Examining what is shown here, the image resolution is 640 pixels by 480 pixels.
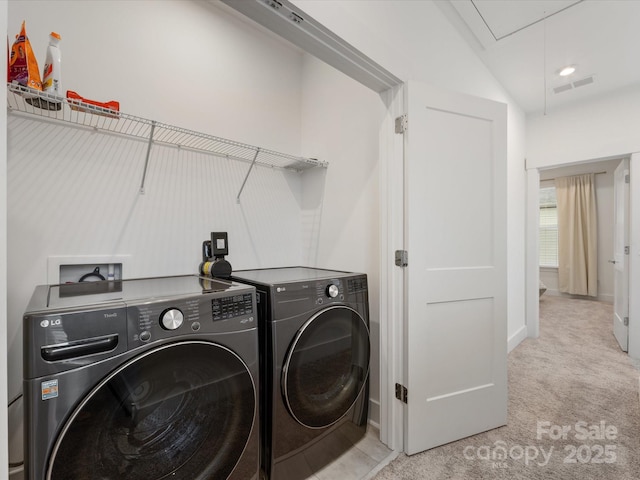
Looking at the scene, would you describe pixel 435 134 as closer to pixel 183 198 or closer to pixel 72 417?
pixel 183 198

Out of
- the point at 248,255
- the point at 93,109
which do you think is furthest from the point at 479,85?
the point at 93,109

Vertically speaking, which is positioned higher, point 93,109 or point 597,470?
point 93,109

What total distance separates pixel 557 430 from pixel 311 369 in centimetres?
161

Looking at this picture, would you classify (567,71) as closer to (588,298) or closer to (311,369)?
(311,369)

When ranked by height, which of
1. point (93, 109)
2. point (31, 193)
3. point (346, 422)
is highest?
point (93, 109)

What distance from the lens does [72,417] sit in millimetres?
755

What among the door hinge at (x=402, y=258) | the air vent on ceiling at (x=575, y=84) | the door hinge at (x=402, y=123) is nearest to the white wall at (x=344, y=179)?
the door hinge at (x=402, y=123)

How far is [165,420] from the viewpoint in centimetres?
93

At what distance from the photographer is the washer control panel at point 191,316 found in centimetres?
87

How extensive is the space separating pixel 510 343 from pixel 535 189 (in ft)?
5.93

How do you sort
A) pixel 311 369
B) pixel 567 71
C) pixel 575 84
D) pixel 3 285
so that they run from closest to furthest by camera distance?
1. pixel 3 285
2. pixel 311 369
3. pixel 567 71
4. pixel 575 84

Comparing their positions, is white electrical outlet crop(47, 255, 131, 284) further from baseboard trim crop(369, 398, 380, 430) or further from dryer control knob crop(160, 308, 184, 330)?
baseboard trim crop(369, 398, 380, 430)

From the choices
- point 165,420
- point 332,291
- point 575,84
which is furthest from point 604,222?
point 165,420

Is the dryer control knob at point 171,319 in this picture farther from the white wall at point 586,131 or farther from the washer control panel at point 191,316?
the white wall at point 586,131
